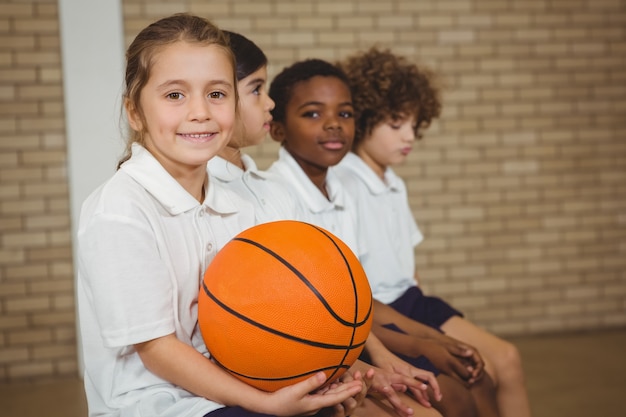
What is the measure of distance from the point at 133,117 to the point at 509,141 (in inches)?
143

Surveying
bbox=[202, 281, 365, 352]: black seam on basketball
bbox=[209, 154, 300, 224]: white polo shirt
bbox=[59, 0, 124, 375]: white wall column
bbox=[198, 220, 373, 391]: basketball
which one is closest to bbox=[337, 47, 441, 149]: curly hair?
bbox=[209, 154, 300, 224]: white polo shirt

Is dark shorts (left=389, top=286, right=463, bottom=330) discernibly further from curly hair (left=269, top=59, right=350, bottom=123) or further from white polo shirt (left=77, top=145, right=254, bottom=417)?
white polo shirt (left=77, top=145, right=254, bottom=417)

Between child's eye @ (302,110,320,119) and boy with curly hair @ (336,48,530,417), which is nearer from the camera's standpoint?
boy with curly hair @ (336,48,530,417)

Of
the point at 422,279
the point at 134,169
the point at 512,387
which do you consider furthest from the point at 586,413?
the point at 134,169

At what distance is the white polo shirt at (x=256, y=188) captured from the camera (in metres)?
2.27

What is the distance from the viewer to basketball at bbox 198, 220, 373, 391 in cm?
158

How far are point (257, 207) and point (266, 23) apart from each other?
276 cm

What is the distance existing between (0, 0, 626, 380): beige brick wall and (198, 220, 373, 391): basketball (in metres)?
3.06

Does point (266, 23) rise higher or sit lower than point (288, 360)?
higher

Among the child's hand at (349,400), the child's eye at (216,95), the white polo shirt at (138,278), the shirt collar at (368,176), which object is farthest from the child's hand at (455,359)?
the child's eye at (216,95)

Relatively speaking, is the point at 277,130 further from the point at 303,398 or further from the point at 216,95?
the point at 303,398

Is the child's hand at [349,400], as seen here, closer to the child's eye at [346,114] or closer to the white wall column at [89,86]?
the child's eye at [346,114]

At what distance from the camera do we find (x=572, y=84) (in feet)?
16.5

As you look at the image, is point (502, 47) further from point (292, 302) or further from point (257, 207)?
point (292, 302)
